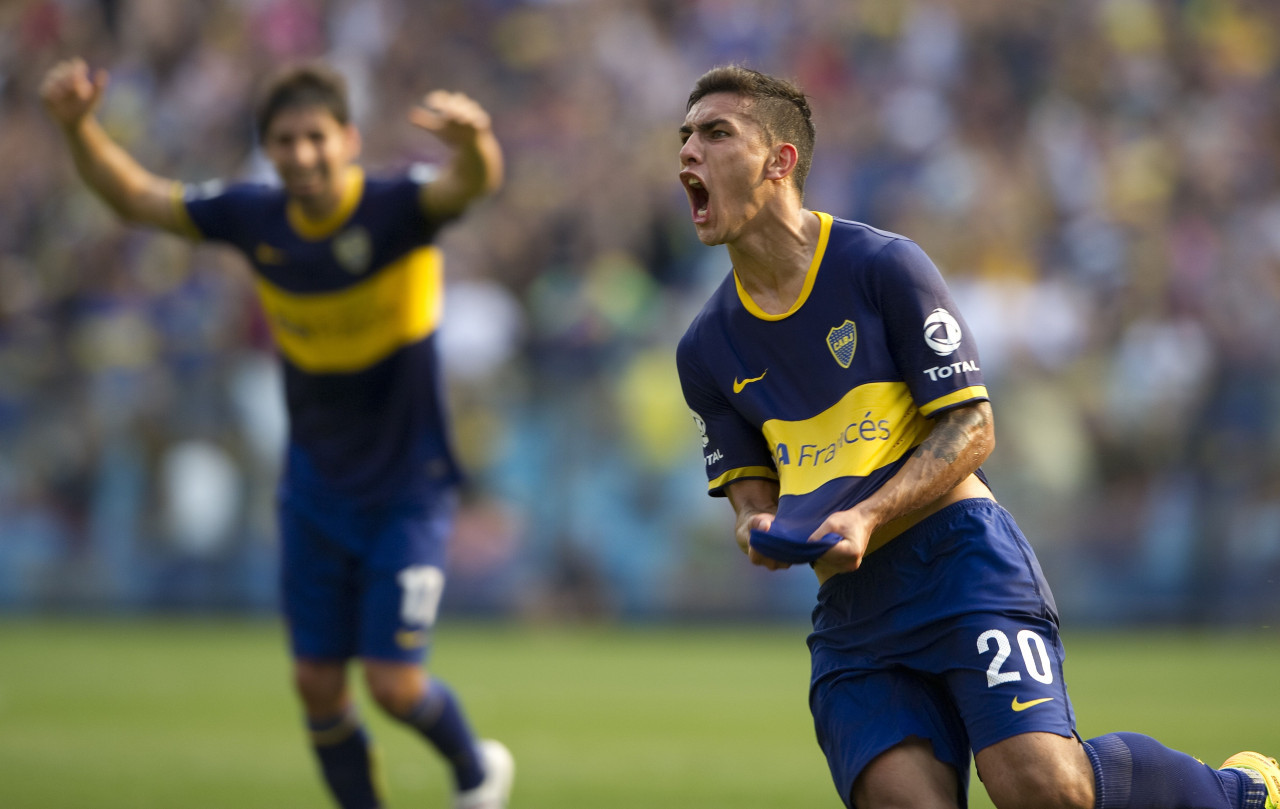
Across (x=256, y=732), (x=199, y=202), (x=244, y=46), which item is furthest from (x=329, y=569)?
(x=244, y=46)

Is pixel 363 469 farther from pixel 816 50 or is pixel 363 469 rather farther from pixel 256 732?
pixel 816 50

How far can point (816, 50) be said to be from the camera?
1741 centimetres

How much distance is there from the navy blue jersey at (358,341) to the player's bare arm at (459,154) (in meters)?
0.13

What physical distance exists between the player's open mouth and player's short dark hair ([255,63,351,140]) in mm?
2770

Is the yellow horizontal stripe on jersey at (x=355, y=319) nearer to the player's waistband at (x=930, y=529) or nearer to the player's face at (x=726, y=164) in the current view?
the player's face at (x=726, y=164)

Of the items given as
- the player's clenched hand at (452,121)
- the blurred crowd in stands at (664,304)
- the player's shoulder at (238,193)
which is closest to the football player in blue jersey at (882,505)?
the player's clenched hand at (452,121)

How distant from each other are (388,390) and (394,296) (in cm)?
42

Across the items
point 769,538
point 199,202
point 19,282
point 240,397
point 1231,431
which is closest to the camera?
point 769,538

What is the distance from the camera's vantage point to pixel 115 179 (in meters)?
7.10

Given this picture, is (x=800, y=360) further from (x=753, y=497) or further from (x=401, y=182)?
(x=401, y=182)

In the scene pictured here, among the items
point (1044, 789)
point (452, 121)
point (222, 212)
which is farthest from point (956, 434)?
point (222, 212)

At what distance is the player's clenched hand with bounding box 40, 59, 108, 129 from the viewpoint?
6.91 metres

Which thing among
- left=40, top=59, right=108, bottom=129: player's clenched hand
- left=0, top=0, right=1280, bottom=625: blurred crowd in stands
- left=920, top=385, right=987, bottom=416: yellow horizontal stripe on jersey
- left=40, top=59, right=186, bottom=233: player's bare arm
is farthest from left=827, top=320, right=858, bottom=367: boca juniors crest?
left=0, top=0, right=1280, bottom=625: blurred crowd in stands

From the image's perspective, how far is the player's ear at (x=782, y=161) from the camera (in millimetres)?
4465
